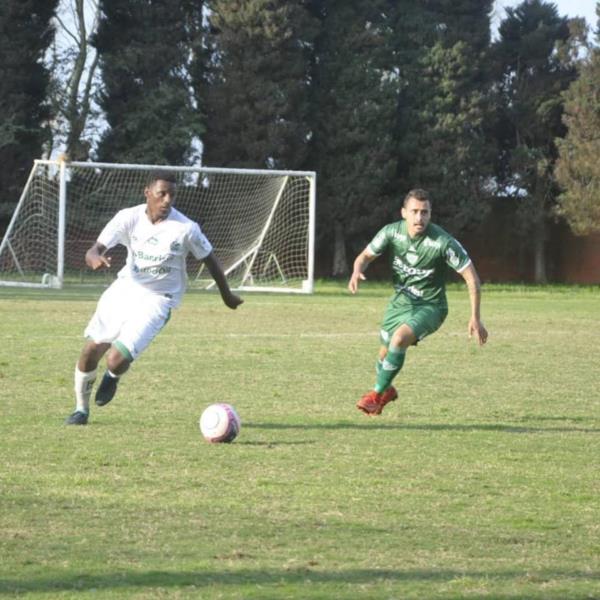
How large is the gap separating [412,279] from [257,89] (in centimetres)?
3739

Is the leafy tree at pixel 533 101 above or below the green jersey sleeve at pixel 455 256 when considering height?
above

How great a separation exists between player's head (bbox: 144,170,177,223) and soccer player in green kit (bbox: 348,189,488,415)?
5.49 ft

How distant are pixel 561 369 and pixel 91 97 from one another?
36.0 meters

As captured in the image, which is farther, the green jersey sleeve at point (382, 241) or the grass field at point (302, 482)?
the green jersey sleeve at point (382, 241)

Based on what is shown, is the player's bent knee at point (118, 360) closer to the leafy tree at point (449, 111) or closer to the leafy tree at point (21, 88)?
the leafy tree at point (21, 88)

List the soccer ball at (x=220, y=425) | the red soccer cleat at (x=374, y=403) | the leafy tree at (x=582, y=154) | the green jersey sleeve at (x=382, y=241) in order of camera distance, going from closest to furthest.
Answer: the soccer ball at (x=220, y=425) → the red soccer cleat at (x=374, y=403) → the green jersey sleeve at (x=382, y=241) → the leafy tree at (x=582, y=154)

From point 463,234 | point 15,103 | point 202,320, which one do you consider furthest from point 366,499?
point 463,234

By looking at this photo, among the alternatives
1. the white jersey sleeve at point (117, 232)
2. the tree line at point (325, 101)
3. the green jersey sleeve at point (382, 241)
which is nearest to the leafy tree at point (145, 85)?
the tree line at point (325, 101)

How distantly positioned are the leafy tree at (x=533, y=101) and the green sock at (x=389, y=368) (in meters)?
41.1

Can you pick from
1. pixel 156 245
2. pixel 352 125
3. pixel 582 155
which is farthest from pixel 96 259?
pixel 582 155

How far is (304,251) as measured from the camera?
3994 centimetres

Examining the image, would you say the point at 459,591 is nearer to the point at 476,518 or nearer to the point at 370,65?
the point at 476,518

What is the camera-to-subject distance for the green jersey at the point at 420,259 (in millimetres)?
11180

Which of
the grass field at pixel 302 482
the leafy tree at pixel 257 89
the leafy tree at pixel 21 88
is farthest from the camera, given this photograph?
the leafy tree at pixel 257 89
